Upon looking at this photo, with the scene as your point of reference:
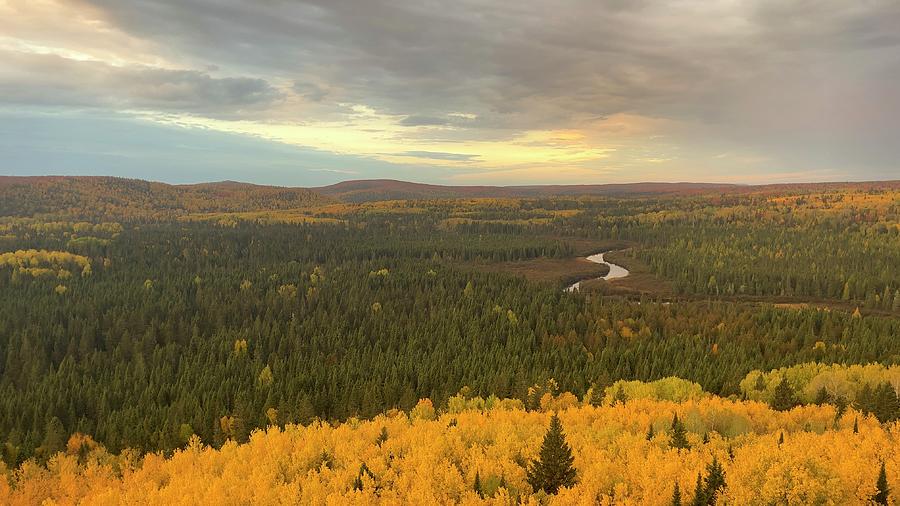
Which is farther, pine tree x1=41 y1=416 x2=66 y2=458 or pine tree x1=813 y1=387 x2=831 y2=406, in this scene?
pine tree x1=41 y1=416 x2=66 y2=458

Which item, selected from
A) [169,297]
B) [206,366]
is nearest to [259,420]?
[206,366]

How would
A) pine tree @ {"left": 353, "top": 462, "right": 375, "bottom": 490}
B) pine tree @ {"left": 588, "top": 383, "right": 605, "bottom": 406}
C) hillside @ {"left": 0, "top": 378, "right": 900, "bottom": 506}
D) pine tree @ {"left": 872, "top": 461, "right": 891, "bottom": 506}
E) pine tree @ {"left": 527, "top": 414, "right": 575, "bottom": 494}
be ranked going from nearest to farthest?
pine tree @ {"left": 872, "top": 461, "right": 891, "bottom": 506} < hillside @ {"left": 0, "top": 378, "right": 900, "bottom": 506} < pine tree @ {"left": 527, "top": 414, "right": 575, "bottom": 494} < pine tree @ {"left": 353, "top": 462, "right": 375, "bottom": 490} < pine tree @ {"left": 588, "top": 383, "right": 605, "bottom": 406}

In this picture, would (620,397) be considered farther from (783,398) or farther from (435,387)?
(435,387)

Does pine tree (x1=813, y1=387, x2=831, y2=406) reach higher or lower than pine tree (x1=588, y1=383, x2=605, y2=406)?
higher

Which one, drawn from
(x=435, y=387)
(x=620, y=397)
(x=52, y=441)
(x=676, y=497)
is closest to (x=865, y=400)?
(x=620, y=397)

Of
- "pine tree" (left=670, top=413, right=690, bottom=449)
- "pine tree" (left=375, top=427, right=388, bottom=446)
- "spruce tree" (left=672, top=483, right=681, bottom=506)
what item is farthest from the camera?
"pine tree" (left=375, top=427, right=388, bottom=446)

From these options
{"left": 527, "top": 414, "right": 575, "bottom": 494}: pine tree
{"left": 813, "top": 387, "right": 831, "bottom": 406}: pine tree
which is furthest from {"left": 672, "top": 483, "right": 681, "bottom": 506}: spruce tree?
{"left": 813, "top": 387, "right": 831, "bottom": 406}: pine tree

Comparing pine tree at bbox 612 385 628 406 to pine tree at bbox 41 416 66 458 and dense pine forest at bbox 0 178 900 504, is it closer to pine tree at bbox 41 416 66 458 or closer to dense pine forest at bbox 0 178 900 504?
dense pine forest at bbox 0 178 900 504
